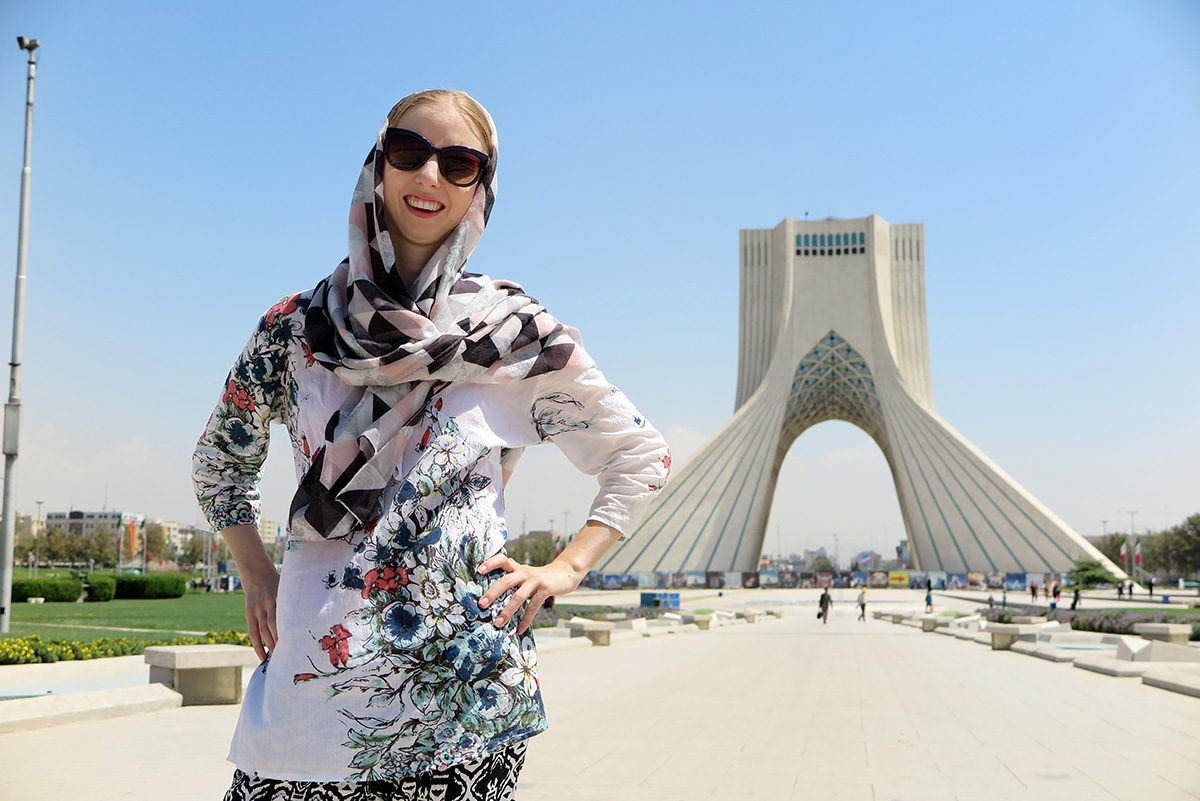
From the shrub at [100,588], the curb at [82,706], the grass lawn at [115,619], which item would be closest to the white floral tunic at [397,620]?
the curb at [82,706]

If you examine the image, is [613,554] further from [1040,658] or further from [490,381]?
[490,381]

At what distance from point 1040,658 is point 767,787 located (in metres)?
7.62

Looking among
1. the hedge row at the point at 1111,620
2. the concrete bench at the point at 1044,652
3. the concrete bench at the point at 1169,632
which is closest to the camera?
the concrete bench at the point at 1044,652

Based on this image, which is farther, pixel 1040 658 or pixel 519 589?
pixel 1040 658

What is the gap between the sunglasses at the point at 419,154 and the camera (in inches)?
51.1

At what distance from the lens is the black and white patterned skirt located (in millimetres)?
1137

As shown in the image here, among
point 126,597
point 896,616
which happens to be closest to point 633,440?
point 896,616

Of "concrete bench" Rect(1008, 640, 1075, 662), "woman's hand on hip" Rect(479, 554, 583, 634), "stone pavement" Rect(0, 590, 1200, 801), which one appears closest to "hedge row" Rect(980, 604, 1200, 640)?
"concrete bench" Rect(1008, 640, 1075, 662)

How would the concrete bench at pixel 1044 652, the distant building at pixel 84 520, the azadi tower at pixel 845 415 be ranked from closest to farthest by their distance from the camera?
the concrete bench at pixel 1044 652
the azadi tower at pixel 845 415
the distant building at pixel 84 520

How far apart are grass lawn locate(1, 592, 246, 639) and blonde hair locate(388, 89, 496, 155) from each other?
905cm

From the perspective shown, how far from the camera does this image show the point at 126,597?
69.9ft

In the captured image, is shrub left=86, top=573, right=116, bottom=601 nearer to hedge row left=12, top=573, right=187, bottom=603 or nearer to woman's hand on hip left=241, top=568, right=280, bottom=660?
hedge row left=12, top=573, right=187, bottom=603

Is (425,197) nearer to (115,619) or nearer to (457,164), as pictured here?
(457,164)

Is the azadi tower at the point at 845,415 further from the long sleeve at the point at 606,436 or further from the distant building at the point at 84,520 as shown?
the distant building at the point at 84,520
